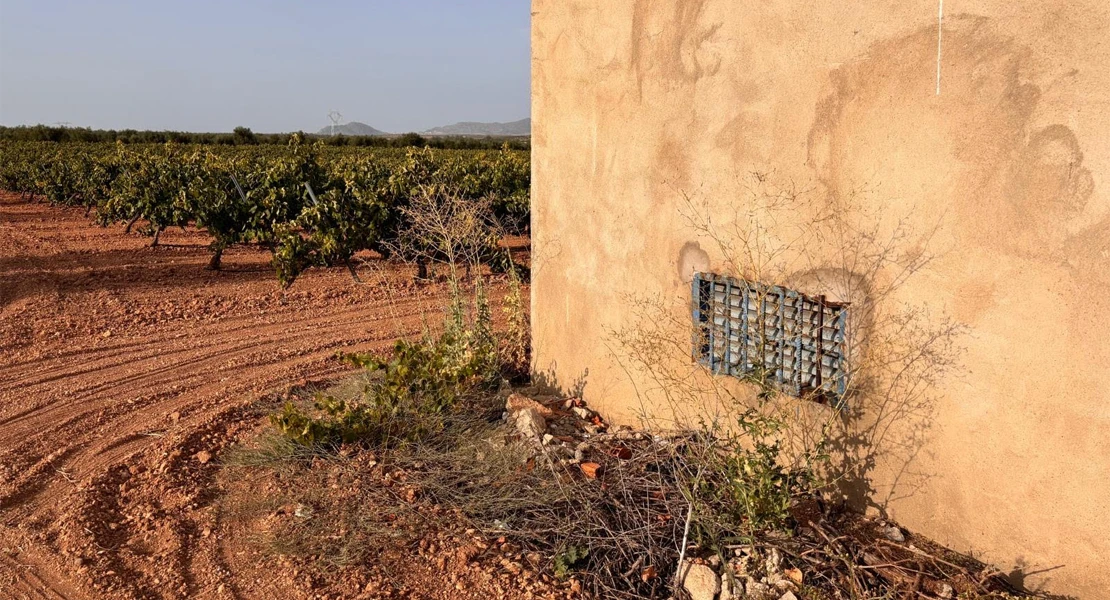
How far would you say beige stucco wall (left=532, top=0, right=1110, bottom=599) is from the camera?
3.16 meters

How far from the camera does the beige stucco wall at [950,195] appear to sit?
316 centimetres

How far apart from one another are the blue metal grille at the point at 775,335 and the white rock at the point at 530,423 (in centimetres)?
111

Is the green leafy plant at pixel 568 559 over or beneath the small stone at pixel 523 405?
beneath

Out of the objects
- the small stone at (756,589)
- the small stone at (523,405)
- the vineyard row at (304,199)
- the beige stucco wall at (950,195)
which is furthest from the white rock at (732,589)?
the vineyard row at (304,199)

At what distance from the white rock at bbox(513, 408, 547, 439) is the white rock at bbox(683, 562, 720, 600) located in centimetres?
157

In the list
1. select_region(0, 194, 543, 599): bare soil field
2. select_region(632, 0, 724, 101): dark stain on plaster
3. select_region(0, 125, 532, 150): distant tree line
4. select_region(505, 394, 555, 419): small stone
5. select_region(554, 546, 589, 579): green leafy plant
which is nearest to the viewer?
select_region(554, 546, 589, 579): green leafy plant

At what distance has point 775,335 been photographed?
4219 mm

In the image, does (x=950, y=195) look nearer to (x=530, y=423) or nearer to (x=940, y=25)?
(x=940, y=25)

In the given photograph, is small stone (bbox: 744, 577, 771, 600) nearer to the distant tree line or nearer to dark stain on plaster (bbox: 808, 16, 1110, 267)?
dark stain on plaster (bbox: 808, 16, 1110, 267)

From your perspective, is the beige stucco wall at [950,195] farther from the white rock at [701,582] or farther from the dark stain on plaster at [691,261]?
the white rock at [701,582]

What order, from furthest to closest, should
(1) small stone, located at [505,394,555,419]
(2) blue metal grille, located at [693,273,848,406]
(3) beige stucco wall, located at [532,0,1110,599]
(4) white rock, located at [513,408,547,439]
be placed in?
1. (1) small stone, located at [505,394,555,419]
2. (4) white rock, located at [513,408,547,439]
3. (2) blue metal grille, located at [693,273,848,406]
4. (3) beige stucco wall, located at [532,0,1110,599]

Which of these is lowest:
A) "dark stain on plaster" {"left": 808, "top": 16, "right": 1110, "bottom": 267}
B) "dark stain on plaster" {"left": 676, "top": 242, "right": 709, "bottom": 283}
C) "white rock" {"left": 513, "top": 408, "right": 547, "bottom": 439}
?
"white rock" {"left": 513, "top": 408, "right": 547, "bottom": 439}

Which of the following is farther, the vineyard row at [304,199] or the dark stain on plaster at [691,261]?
the vineyard row at [304,199]

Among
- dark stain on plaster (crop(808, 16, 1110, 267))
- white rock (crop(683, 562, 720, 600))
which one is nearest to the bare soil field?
white rock (crop(683, 562, 720, 600))
